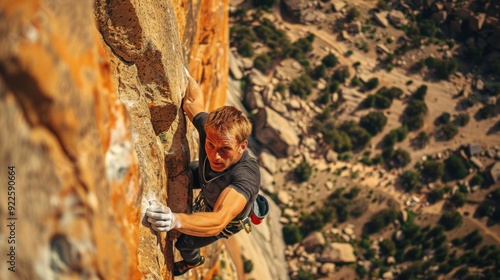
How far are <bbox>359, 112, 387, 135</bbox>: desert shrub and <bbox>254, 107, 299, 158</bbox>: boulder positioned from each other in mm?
7344

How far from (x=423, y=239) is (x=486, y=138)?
12755 mm

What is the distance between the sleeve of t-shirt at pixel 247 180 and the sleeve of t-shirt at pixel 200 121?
3.22ft

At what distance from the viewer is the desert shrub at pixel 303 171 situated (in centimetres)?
3575

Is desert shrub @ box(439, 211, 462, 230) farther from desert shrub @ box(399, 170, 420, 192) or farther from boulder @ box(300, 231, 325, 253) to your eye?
boulder @ box(300, 231, 325, 253)

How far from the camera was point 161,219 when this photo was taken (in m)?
5.59

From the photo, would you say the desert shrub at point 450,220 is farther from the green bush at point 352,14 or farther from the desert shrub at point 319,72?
the green bush at point 352,14

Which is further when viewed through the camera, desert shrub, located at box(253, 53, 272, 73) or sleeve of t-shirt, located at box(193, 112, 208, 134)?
desert shrub, located at box(253, 53, 272, 73)

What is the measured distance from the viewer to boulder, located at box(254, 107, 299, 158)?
3516cm

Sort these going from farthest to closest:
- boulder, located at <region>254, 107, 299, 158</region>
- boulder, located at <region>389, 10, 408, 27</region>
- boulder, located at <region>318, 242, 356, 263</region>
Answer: boulder, located at <region>389, 10, 408, 27</region>
boulder, located at <region>254, 107, 299, 158</region>
boulder, located at <region>318, 242, 356, 263</region>

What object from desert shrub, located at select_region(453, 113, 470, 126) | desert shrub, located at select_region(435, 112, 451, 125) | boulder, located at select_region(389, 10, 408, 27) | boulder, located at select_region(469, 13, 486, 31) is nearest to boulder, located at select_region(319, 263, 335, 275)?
desert shrub, located at select_region(435, 112, 451, 125)

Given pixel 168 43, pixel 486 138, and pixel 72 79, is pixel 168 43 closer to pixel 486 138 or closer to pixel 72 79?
pixel 72 79

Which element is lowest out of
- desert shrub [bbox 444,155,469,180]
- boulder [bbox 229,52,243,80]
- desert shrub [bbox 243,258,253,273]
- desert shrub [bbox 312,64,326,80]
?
desert shrub [bbox 444,155,469,180]

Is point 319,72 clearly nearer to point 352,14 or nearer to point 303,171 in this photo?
point 352,14

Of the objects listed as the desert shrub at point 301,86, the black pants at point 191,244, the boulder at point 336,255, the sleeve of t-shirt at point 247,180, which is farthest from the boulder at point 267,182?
the sleeve of t-shirt at point 247,180
